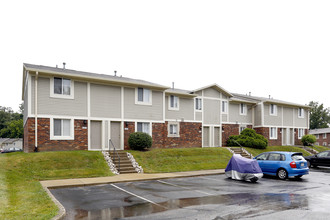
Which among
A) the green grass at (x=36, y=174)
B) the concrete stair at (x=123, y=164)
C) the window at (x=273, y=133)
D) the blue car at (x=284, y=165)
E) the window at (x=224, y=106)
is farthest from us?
the window at (x=273, y=133)

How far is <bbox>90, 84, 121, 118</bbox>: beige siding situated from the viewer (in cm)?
1823

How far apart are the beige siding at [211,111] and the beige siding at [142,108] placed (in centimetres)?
628

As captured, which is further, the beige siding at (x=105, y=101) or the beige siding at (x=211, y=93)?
the beige siding at (x=211, y=93)

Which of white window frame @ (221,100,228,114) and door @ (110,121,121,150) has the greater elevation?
white window frame @ (221,100,228,114)

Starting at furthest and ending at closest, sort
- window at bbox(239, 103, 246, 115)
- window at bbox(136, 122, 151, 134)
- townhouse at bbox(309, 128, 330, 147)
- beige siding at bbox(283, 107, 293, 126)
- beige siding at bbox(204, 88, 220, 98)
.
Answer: townhouse at bbox(309, 128, 330, 147) < beige siding at bbox(283, 107, 293, 126) < window at bbox(239, 103, 246, 115) < beige siding at bbox(204, 88, 220, 98) < window at bbox(136, 122, 151, 134)

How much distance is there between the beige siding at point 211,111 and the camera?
84.6ft

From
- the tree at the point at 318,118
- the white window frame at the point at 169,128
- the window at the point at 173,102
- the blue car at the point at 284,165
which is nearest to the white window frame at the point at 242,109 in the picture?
the window at the point at 173,102

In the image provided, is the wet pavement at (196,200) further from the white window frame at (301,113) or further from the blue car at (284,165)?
the white window frame at (301,113)

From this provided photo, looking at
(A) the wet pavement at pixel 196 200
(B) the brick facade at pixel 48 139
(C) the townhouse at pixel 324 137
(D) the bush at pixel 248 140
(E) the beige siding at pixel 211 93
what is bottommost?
(C) the townhouse at pixel 324 137

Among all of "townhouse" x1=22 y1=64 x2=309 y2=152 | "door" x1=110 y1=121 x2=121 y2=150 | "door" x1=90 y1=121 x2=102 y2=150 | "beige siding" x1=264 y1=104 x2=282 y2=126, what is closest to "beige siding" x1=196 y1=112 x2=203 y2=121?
"townhouse" x1=22 y1=64 x2=309 y2=152

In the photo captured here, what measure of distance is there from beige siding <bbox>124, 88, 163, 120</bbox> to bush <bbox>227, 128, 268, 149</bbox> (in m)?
9.13

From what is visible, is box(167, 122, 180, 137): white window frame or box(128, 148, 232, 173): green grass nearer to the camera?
box(128, 148, 232, 173): green grass

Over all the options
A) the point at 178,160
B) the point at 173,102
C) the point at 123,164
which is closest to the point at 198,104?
the point at 173,102

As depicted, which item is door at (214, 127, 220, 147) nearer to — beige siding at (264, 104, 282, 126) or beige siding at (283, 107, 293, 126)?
beige siding at (264, 104, 282, 126)
